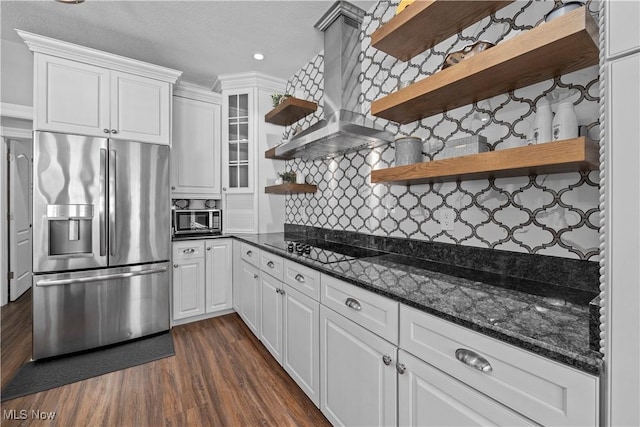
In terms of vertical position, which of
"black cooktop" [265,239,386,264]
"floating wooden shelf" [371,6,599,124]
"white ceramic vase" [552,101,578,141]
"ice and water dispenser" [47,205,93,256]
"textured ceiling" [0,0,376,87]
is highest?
"textured ceiling" [0,0,376,87]

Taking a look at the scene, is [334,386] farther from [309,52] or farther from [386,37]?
[309,52]

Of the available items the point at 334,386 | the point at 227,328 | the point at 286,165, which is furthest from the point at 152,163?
the point at 334,386

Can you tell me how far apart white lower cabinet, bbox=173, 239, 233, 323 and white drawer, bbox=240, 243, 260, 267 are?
0.40 metres

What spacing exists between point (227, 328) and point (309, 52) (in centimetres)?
283

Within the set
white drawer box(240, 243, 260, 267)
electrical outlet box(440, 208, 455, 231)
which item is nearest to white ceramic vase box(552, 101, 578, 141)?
electrical outlet box(440, 208, 455, 231)

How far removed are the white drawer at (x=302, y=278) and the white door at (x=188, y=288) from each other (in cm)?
149

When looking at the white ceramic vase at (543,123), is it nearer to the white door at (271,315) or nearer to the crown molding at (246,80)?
the white door at (271,315)

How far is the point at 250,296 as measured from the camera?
2592 millimetres

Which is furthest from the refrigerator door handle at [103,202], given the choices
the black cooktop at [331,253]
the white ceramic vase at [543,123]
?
the white ceramic vase at [543,123]

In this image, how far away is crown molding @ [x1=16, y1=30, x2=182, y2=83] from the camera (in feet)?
7.25

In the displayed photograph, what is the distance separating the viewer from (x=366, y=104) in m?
2.21

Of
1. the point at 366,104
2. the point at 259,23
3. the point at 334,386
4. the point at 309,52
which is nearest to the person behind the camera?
the point at 334,386
